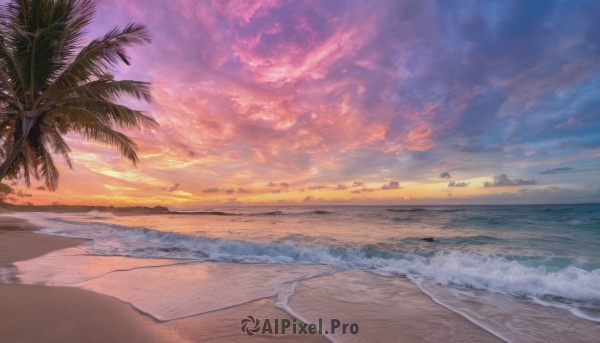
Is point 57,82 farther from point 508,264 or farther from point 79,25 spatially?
point 508,264

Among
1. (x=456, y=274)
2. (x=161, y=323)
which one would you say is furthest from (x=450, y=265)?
(x=161, y=323)

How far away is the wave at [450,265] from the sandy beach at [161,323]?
2.60 meters

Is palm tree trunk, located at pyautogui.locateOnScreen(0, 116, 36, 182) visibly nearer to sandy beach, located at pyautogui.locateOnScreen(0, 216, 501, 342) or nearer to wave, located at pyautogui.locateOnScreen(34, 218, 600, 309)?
sandy beach, located at pyautogui.locateOnScreen(0, 216, 501, 342)

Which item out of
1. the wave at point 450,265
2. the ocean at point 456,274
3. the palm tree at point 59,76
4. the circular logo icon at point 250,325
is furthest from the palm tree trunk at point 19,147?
the circular logo icon at point 250,325

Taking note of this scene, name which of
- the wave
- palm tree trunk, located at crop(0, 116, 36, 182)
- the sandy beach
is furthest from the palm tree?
the wave

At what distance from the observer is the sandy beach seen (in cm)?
367

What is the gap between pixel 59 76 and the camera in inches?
297

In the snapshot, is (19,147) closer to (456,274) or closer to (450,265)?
(456,274)

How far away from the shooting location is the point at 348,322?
4.36 metres

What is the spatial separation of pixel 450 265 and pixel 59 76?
11.8 metres

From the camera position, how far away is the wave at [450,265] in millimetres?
6441

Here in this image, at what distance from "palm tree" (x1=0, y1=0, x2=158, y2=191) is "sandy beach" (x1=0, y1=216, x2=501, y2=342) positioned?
3672 millimetres

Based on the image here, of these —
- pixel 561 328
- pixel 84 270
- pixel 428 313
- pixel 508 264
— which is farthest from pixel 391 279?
pixel 84 270

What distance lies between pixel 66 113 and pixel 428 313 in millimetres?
9803
